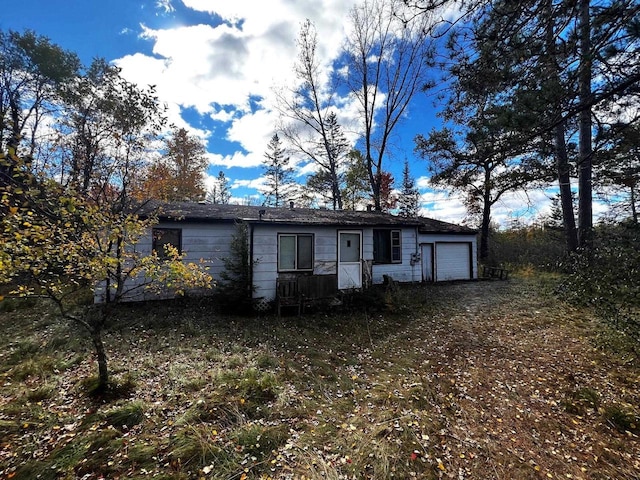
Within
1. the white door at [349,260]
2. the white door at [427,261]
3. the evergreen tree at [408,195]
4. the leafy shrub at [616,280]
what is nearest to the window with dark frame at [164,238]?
the white door at [349,260]

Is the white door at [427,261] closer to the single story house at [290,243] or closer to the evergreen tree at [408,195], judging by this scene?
the single story house at [290,243]

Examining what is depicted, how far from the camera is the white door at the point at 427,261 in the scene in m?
13.6

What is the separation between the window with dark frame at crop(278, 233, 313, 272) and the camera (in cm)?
859

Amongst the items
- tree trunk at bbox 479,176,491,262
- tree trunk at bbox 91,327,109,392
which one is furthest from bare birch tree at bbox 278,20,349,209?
tree trunk at bbox 91,327,109,392

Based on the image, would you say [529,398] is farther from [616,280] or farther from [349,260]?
[349,260]

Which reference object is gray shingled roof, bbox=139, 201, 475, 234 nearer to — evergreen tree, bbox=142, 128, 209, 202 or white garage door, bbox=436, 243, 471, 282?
white garage door, bbox=436, 243, 471, 282

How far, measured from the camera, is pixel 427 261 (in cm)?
1369

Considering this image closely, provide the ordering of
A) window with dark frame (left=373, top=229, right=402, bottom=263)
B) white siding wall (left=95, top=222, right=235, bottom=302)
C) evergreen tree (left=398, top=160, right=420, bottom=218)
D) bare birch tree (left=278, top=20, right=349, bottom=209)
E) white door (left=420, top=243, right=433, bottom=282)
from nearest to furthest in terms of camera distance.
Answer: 1. white siding wall (left=95, top=222, right=235, bottom=302)
2. window with dark frame (left=373, top=229, right=402, bottom=263)
3. white door (left=420, top=243, right=433, bottom=282)
4. bare birch tree (left=278, top=20, right=349, bottom=209)
5. evergreen tree (left=398, top=160, right=420, bottom=218)

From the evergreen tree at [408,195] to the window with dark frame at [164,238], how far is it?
2254cm

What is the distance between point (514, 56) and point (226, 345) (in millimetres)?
6815

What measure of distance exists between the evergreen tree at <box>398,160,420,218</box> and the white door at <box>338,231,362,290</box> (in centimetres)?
1965

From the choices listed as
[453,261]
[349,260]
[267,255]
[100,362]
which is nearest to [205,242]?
[267,255]

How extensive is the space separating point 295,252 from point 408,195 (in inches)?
903

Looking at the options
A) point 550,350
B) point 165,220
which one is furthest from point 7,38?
point 550,350
